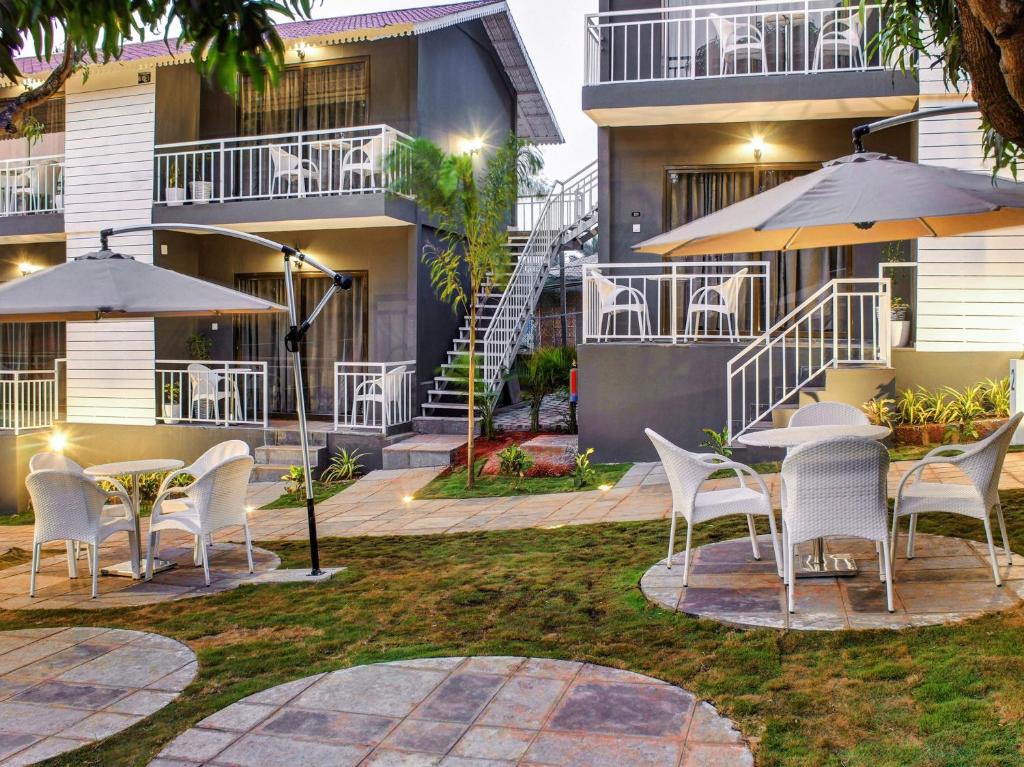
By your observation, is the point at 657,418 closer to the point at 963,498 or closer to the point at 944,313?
the point at 944,313

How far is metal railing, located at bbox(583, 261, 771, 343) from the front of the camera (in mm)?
9914

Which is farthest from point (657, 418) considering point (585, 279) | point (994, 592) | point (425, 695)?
point (425, 695)

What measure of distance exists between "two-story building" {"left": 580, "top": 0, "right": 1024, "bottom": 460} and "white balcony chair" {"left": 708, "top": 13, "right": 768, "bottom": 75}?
0.03 meters

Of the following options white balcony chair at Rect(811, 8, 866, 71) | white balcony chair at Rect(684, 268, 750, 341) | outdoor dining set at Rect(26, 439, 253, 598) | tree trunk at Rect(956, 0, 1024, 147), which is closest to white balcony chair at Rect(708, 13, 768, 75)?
white balcony chair at Rect(811, 8, 866, 71)

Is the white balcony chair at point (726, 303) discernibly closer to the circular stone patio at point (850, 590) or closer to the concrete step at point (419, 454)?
the concrete step at point (419, 454)

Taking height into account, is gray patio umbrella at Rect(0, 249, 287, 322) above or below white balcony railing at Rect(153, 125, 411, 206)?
below

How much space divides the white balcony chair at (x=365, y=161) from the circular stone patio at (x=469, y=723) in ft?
29.4

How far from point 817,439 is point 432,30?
987cm

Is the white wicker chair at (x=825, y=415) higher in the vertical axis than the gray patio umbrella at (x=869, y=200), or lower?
lower

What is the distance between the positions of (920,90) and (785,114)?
1.44 meters

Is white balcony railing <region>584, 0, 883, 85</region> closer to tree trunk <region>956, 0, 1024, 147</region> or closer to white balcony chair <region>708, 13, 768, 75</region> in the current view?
white balcony chair <region>708, 13, 768, 75</region>

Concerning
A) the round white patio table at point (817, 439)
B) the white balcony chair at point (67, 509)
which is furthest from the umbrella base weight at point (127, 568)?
the round white patio table at point (817, 439)

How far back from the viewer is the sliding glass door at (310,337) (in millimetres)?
13617

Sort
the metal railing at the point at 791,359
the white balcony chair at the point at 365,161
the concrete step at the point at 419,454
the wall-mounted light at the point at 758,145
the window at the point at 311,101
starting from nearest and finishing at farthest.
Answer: the metal railing at the point at 791,359 → the concrete step at the point at 419,454 → the wall-mounted light at the point at 758,145 → the white balcony chair at the point at 365,161 → the window at the point at 311,101
